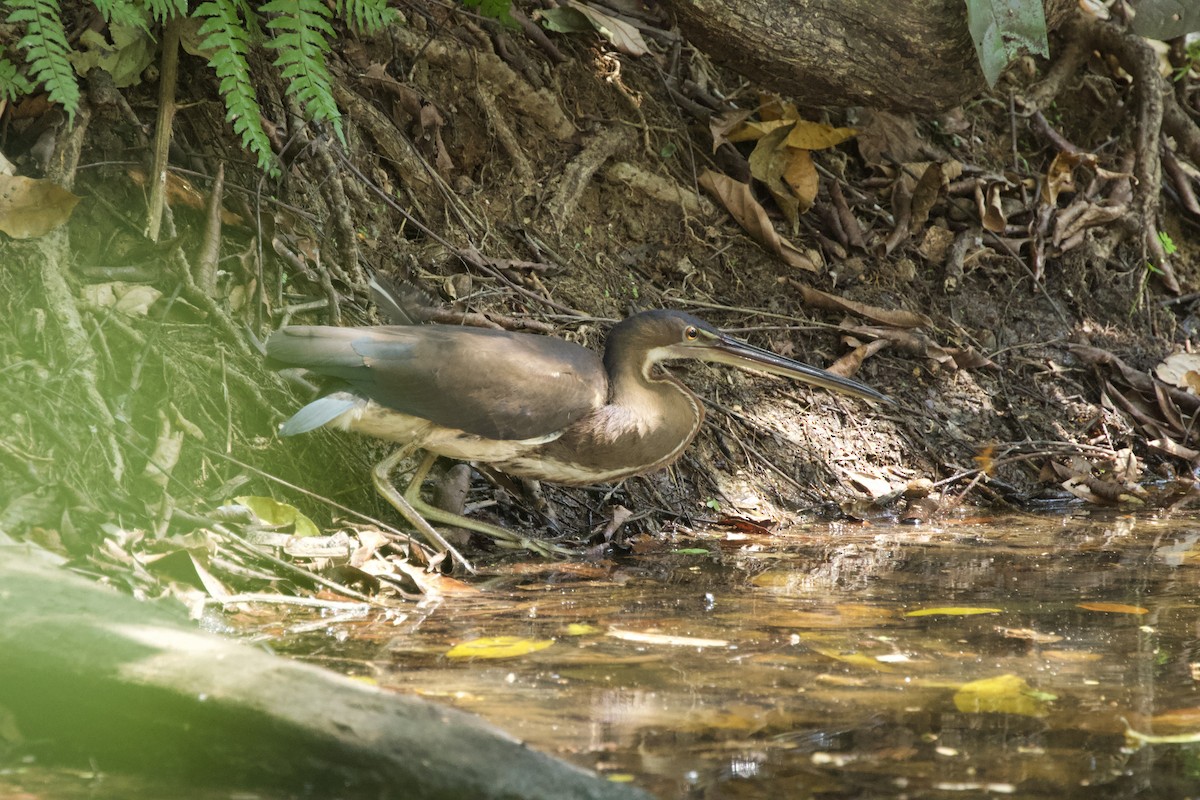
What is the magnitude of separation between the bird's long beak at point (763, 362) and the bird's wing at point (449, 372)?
0.85m

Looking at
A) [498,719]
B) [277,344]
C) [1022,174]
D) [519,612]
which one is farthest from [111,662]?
[1022,174]

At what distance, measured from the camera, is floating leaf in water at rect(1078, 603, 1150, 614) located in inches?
139

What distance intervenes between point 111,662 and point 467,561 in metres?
2.28

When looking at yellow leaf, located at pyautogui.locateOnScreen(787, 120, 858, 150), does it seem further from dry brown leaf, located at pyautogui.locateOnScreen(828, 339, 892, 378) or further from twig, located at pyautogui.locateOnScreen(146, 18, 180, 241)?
twig, located at pyautogui.locateOnScreen(146, 18, 180, 241)

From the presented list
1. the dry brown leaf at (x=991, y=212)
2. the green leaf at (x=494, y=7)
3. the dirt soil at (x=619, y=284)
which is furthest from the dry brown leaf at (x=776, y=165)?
the green leaf at (x=494, y=7)

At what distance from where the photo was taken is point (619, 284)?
6316mm

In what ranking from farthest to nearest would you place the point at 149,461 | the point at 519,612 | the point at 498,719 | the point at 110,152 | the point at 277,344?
1. the point at 110,152
2. the point at 277,344
3. the point at 149,461
4. the point at 519,612
5. the point at 498,719

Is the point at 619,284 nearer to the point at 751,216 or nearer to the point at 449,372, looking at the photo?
the point at 751,216

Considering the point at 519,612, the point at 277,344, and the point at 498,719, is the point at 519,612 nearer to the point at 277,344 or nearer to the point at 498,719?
the point at 498,719

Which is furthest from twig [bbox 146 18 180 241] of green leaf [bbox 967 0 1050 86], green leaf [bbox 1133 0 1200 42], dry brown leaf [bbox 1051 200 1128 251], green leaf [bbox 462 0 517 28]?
green leaf [bbox 1133 0 1200 42]

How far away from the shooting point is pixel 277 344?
171 inches

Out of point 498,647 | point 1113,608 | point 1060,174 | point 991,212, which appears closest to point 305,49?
point 498,647

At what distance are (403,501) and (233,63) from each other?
70.0 inches

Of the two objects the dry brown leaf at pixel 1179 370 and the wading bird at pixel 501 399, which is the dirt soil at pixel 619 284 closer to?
the dry brown leaf at pixel 1179 370
